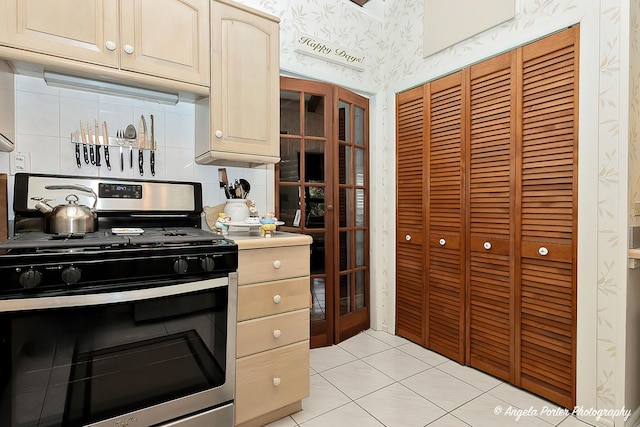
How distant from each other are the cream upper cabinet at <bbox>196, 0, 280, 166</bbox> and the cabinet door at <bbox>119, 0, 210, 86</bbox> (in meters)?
0.06

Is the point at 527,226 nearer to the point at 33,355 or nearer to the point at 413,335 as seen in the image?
the point at 413,335

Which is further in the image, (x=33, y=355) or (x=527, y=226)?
(x=527, y=226)

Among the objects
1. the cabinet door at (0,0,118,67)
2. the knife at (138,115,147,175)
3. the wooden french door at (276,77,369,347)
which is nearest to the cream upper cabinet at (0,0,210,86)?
the cabinet door at (0,0,118,67)

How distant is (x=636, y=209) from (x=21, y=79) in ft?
9.94

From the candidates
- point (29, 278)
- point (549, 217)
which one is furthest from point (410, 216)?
point (29, 278)

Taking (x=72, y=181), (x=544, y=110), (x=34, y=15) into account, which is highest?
(x=34, y=15)

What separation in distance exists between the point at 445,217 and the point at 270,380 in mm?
1548

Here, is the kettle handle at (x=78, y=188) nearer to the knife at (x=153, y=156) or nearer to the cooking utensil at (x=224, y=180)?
the knife at (x=153, y=156)

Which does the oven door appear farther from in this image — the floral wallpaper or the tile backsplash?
the floral wallpaper

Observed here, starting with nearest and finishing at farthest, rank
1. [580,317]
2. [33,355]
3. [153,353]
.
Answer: [33,355] → [153,353] → [580,317]

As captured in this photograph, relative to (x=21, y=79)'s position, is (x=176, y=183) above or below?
below

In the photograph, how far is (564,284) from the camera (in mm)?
1764

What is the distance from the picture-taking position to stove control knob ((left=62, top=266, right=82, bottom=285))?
1111 millimetres

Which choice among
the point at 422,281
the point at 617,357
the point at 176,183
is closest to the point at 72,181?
the point at 176,183
